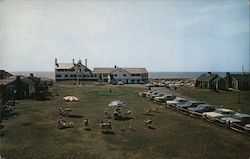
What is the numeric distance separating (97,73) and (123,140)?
7882 centimetres

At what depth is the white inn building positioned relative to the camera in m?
101

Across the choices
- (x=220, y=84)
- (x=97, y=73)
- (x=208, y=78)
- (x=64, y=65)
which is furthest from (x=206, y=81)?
(x=64, y=65)

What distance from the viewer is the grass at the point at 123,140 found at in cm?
2327

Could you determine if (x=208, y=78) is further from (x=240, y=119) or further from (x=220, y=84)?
(x=240, y=119)

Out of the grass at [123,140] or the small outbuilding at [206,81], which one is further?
the small outbuilding at [206,81]

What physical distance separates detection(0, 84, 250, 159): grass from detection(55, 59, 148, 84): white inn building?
2509 inches

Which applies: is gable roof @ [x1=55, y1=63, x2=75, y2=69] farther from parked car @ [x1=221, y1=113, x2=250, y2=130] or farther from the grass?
parked car @ [x1=221, y1=113, x2=250, y2=130]

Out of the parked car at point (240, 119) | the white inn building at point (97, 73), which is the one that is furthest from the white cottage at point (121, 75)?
the parked car at point (240, 119)

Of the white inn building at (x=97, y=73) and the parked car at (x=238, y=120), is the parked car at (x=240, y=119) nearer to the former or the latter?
the parked car at (x=238, y=120)

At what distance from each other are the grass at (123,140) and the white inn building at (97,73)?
63740 millimetres

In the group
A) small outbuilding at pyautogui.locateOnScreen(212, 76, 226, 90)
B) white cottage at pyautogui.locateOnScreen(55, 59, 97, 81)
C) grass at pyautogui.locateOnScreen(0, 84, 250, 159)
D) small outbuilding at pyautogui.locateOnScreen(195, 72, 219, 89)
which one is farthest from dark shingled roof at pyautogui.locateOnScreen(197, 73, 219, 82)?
grass at pyautogui.locateOnScreen(0, 84, 250, 159)

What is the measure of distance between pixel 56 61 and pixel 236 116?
82303mm

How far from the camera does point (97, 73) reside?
104750 millimetres

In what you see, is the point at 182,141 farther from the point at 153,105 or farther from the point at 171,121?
the point at 153,105
